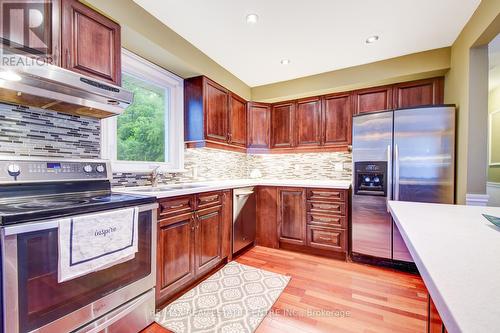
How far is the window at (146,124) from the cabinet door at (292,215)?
1.41 metres

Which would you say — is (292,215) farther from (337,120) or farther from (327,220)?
(337,120)

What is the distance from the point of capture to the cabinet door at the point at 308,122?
10.5ft

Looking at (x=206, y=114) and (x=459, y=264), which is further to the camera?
(x=206, y=114)

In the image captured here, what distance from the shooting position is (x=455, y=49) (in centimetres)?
225

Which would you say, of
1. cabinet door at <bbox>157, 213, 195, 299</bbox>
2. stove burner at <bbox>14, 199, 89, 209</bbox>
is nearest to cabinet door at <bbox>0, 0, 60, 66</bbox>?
stove burner at <bbox>14, 199, 89, 209</bbox>

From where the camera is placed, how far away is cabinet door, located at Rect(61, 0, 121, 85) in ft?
4.63

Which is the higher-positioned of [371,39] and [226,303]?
[371,39]

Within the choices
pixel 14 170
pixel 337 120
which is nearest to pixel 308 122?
pixel 337 120

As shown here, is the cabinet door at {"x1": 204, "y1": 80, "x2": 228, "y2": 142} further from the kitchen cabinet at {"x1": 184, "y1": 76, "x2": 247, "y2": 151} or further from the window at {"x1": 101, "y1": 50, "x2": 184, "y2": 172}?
the window at {"x1": 101, "y1": 50, "x2": 184, "y2": 172}

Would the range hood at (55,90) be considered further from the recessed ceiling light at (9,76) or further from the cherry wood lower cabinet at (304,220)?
the cherry wood lower cabinet at (304,220)

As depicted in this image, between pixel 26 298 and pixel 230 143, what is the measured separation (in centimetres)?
236

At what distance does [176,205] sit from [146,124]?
108 centimetres

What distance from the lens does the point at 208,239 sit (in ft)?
7.14

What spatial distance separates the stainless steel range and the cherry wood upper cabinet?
9.19 ft
